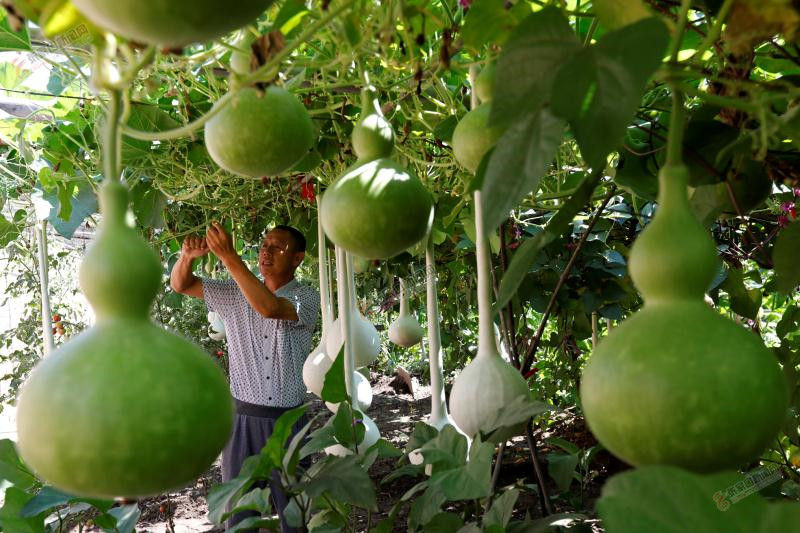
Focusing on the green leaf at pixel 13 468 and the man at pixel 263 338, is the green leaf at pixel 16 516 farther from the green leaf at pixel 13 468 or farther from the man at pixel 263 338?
the man at pixel 263 338

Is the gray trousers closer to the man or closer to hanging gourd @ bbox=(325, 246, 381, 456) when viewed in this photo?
the man

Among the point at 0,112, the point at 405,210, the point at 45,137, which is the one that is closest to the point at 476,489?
the point at 405,210

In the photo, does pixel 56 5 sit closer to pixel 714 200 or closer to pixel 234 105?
pixel 234 105

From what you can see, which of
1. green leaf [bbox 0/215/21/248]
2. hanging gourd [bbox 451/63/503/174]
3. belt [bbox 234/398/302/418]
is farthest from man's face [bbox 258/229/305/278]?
hanging gourd [bbox 451/63/503/174]

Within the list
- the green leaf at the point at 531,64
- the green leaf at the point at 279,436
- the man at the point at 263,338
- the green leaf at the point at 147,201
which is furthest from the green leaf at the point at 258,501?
the man at the point at 263,338

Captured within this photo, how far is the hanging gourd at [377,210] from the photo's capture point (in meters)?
0.53

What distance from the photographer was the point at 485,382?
85 centimetres

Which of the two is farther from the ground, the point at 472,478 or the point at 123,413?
the point at 123,413

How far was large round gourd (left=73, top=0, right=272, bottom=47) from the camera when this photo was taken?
0.23 metres

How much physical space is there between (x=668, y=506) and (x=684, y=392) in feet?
0.15

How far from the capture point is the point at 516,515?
275 cm

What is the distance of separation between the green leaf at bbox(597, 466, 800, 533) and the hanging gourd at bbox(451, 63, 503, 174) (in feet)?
1.19

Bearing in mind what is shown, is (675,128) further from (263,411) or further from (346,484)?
(263,411)

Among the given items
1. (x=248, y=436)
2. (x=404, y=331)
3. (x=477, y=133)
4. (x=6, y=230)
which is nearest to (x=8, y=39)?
(x=477, y=133)
